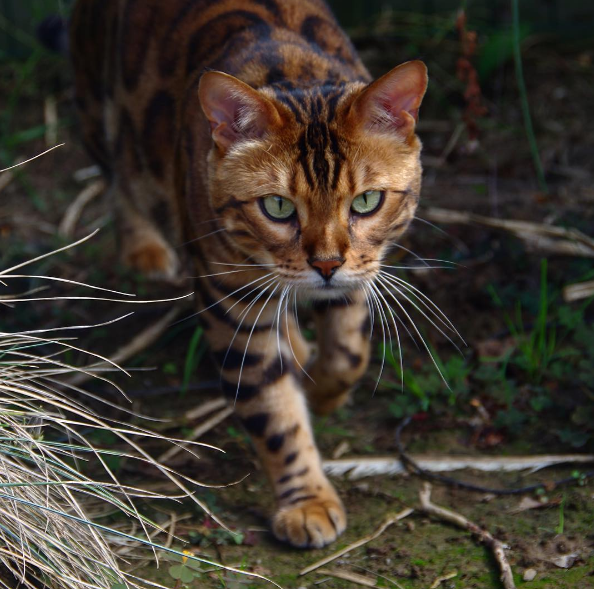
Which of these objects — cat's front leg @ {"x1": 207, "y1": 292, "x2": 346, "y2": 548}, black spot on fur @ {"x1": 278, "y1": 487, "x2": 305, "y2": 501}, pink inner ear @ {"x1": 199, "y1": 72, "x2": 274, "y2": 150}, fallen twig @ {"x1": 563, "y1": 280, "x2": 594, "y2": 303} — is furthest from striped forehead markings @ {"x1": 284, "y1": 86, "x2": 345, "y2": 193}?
fallen twig @ {"x1": 563, "y1": 280, "x2": 594, "y2": 303}

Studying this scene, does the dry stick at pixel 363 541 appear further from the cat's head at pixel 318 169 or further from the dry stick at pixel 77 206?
the dry stick at pixel 77 206

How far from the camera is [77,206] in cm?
438

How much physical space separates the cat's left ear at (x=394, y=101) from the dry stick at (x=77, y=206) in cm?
218

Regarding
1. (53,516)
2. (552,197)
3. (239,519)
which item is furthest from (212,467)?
(552,197)

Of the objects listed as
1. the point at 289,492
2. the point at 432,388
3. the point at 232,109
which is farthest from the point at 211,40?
the point at 289,492

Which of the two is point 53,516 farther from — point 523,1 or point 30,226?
point 523,1

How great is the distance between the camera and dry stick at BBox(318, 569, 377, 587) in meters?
2.25

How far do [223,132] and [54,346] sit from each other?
4.64 ft

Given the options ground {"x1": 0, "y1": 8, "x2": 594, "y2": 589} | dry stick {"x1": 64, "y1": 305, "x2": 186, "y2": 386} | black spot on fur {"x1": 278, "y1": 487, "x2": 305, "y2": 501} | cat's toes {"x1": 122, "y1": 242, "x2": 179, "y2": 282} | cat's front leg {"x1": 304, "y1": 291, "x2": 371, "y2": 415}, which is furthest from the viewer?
cat's toes {"x1": 122, "y1": 242, "x2": 179, "y2": 282}

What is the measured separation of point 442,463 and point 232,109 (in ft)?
3.99

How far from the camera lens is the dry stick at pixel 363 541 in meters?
2.34

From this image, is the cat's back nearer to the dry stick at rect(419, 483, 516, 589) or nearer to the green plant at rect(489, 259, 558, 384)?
the green plant at rect(489, 259, 558, 384)

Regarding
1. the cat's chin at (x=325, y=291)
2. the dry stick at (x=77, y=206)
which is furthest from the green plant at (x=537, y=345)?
the dry stick at (x=77, y=206)

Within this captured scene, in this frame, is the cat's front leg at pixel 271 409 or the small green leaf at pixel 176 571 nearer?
the small green leaf at pixel 176 571
